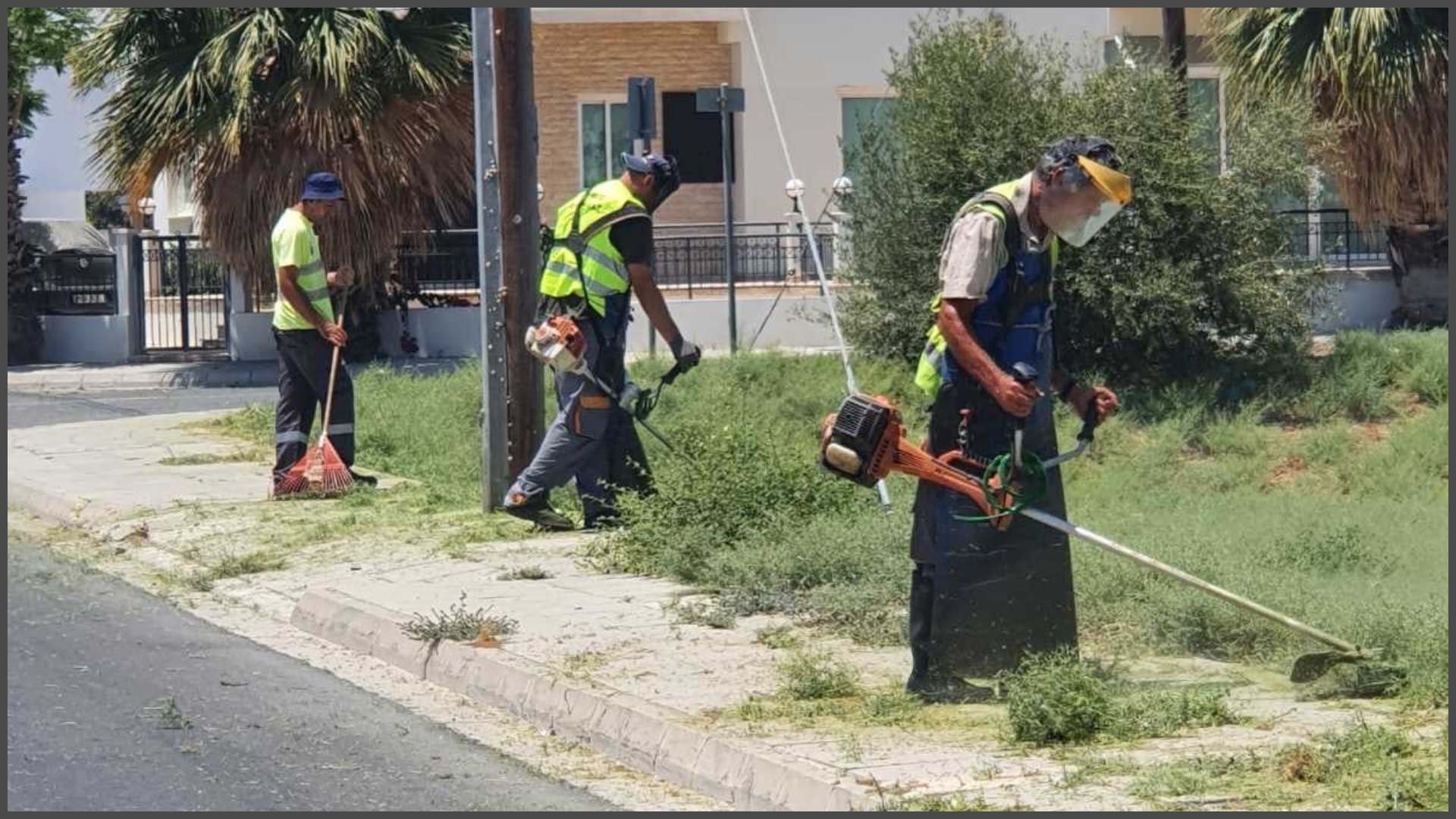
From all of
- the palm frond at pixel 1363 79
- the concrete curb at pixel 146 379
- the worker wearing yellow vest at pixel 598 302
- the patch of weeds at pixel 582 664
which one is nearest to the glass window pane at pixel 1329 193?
the palm frond at pixel 1363 79

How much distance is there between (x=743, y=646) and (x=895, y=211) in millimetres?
9258

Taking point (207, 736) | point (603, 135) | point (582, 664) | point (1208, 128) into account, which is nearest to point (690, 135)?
point (603, 135)

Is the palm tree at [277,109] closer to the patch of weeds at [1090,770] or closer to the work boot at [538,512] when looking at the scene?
the work boot at [538,512]

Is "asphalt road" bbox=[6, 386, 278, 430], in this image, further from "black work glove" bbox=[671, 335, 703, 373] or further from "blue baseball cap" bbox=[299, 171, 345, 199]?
"black work glove" bbox=[671, 335, 703, 373]

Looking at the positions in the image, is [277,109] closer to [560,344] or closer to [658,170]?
[658,170]

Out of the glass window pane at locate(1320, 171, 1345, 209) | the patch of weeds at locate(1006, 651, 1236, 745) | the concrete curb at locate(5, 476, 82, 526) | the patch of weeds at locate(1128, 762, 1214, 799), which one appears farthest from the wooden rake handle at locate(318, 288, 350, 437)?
the glass window pane at locate(1320, 171, 1345, 209)

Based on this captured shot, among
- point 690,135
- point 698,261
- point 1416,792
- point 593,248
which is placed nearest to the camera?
point 1416,792

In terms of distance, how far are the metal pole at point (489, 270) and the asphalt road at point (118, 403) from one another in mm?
7564

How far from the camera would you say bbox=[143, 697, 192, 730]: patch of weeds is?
7414mm

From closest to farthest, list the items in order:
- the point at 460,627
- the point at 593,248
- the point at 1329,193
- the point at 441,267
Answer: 1. the point at 460,627
2. the point at 593,248
3. the point at 1329,193
4. the point at 441,267

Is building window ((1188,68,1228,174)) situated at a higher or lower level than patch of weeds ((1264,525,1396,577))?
higher

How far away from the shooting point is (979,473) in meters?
7.28

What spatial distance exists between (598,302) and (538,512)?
3.78ft

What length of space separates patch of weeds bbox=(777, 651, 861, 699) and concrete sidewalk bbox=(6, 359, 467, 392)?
14874mm
